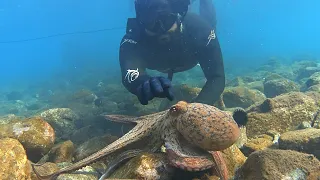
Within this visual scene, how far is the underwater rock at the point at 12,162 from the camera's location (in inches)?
134

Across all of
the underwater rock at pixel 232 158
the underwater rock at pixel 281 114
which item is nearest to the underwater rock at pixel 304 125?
the underwater rock at pixel 281 114

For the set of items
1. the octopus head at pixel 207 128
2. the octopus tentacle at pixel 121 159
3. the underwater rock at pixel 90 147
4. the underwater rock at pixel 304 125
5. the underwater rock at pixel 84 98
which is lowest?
the underwater rock at pixel 84 98

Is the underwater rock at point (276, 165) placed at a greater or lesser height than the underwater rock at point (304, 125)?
greater

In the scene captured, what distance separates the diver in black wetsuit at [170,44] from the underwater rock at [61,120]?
235 centimetres

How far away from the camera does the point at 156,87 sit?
4.57m

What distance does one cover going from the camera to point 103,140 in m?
5.10

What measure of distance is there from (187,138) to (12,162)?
219cm

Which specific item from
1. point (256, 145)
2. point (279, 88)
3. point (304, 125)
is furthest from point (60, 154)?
point (279, 88)

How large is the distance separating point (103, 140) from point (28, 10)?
11479 centimetres

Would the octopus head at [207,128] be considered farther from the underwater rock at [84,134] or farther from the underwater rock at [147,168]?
the underwater rock at [84,134]

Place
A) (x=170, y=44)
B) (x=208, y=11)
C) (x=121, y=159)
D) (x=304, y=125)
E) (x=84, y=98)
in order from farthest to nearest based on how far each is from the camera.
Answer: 1. (x=208, y=11)
2. (x=84, y=98)
3. (x=170, y=44)
4. (x=304, y=125)
5. (x=121, y=159)

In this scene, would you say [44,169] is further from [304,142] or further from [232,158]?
[304,142]

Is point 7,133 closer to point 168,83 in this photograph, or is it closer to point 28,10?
point 168,83

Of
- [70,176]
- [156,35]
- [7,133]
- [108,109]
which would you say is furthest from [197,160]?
[108,109]
